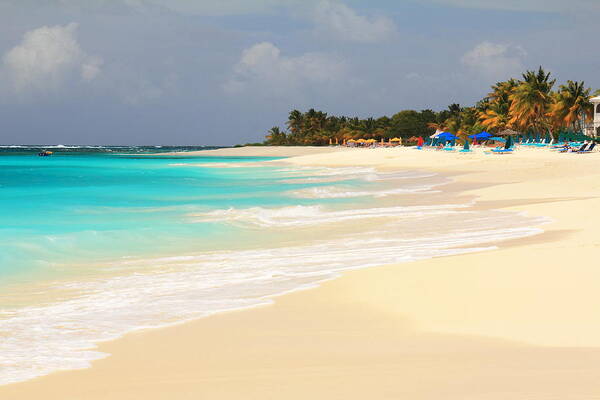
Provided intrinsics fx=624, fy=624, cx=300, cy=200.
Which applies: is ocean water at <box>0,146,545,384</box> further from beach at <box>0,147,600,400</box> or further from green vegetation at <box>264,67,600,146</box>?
green vegetation at <box>264,67,600,146</box>

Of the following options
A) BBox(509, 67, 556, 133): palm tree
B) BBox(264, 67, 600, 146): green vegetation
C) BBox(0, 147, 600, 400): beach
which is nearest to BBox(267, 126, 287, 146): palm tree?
BBox(264, 67, 600, 146): green vegetation

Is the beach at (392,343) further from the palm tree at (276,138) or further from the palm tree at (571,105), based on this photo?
the palm tree at (276,138)

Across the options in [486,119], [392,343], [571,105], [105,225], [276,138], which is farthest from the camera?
[276,138]

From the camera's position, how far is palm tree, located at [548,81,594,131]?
6334 cm

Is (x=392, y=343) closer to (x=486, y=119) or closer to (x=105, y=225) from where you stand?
(x=105, y=225)

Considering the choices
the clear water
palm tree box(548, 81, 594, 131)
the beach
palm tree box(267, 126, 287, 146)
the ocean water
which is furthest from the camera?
palm tree box(267, 126, 287, 146)

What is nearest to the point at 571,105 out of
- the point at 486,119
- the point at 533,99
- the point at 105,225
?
the point at 533,99

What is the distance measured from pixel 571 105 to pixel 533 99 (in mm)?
3974

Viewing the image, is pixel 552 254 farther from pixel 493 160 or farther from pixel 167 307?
pixel 493 160

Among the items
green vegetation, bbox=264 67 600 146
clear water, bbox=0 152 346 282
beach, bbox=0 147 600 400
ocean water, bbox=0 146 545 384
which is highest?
green vegetation, bbox=264 67 600 146

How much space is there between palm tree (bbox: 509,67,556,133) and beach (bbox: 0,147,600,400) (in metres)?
63.1

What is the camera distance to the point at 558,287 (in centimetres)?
632

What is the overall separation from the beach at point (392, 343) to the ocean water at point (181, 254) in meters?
0.51

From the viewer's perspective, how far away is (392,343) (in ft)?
15.7
